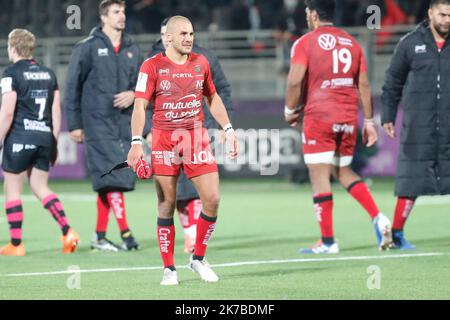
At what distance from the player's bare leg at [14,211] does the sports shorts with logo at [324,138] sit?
2937 millimetres

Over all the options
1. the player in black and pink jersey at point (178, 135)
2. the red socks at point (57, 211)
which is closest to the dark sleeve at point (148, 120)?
the red socks at point (57, 211)

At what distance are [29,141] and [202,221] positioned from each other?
10.3ft

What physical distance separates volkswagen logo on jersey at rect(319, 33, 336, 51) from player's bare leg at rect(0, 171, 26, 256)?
331 centimetres

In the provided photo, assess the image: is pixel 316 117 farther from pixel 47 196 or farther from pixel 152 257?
pixel 47 196

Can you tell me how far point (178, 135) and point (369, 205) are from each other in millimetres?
2831

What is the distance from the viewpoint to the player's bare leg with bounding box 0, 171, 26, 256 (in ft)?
41.2

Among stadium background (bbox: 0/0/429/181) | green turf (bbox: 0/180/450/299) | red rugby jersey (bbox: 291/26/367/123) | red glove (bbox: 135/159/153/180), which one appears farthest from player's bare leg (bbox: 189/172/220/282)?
stadium background (bbox: 0/0/429/181)

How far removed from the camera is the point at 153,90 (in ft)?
32.6

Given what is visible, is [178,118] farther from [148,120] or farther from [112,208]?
[112,208]

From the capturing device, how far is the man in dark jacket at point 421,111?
12.3 m

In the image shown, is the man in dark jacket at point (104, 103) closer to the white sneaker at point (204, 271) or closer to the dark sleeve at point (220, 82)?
the dark sleeve at point (220, 82)

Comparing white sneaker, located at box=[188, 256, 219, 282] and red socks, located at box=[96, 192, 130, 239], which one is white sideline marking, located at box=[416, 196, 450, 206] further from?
white sneaker, located at box=[188, 256, 219, 282]
